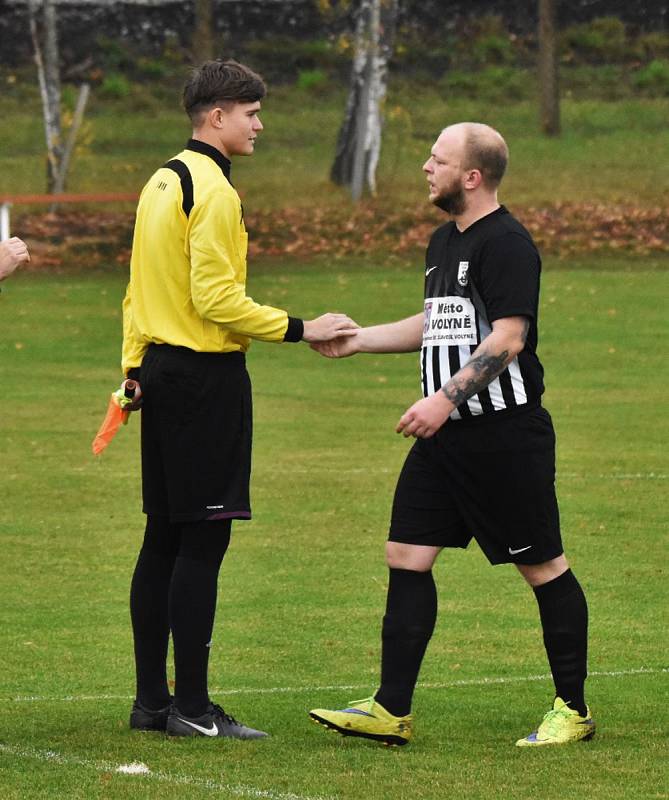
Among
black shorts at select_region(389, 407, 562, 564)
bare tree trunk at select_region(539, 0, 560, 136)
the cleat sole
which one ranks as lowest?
the cleat sole

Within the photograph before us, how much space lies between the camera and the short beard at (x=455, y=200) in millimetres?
6469

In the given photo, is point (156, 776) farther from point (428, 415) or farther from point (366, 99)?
point (366, 99)

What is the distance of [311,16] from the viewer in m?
44.0

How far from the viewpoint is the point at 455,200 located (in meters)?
6.48

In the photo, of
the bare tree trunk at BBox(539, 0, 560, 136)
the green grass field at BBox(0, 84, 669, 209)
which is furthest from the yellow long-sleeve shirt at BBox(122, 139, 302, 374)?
the bare tree trunk at BBox(539, 0, 560, 136)

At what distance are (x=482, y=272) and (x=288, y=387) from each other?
1209cm

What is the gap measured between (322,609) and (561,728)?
2789 millimetres

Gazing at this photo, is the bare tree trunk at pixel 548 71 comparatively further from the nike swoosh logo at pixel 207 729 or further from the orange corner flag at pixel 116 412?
the nike swoosh logo at pixel 207 729

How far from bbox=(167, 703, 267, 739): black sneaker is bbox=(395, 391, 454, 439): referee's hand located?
1.21 metres

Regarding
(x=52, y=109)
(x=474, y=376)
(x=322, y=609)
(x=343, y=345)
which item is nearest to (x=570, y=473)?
(x=322, y=609)

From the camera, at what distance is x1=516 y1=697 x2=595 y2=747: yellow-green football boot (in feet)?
20.8

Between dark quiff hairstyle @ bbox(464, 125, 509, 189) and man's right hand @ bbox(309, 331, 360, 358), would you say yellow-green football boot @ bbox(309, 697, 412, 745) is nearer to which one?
man's right hand @ bbox(309, 331, 360, 358)

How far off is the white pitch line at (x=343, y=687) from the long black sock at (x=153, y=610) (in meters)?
0.57

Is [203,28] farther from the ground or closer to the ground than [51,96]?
farther from the ground
